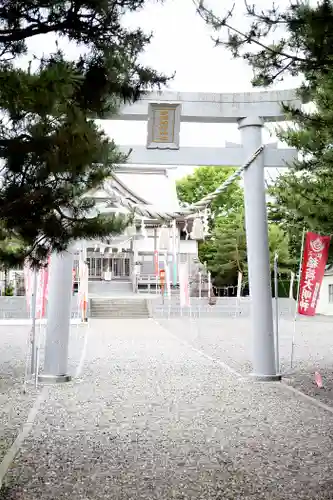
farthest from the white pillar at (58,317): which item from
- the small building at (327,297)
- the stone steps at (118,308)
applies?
the small building at (327,297)

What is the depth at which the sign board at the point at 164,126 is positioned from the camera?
6.45 metres

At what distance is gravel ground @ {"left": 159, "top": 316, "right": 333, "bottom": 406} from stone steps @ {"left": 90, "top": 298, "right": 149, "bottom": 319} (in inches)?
87.8

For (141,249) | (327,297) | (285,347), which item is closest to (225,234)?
(141,249)

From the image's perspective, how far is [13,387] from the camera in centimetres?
694

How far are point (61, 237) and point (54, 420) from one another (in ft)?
7.93

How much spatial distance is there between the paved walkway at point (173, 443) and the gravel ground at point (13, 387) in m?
0.17

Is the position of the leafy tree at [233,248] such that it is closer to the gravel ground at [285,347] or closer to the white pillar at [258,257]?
the gravel ground at [285,347]

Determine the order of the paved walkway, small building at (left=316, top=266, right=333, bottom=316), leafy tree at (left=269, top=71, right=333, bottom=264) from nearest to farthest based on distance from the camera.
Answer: the paved walkway < leafy tree at (left=269, top=71, right=333, bottom=264) < small building at (left=316, top=266, right=333, bottom=316)

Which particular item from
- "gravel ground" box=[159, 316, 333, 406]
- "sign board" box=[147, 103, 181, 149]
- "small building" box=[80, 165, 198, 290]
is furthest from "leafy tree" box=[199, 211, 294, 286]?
"sign board" box=[147, 103, 181, 149]

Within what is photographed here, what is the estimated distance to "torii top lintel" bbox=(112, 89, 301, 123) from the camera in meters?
6.70

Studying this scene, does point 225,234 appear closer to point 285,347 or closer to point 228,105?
point 285,347

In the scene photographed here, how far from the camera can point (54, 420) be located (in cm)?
515

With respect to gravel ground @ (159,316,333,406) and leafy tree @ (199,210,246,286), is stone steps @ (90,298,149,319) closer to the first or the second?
gravel ground @ (159,316,333,406)

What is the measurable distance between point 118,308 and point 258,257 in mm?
14857
